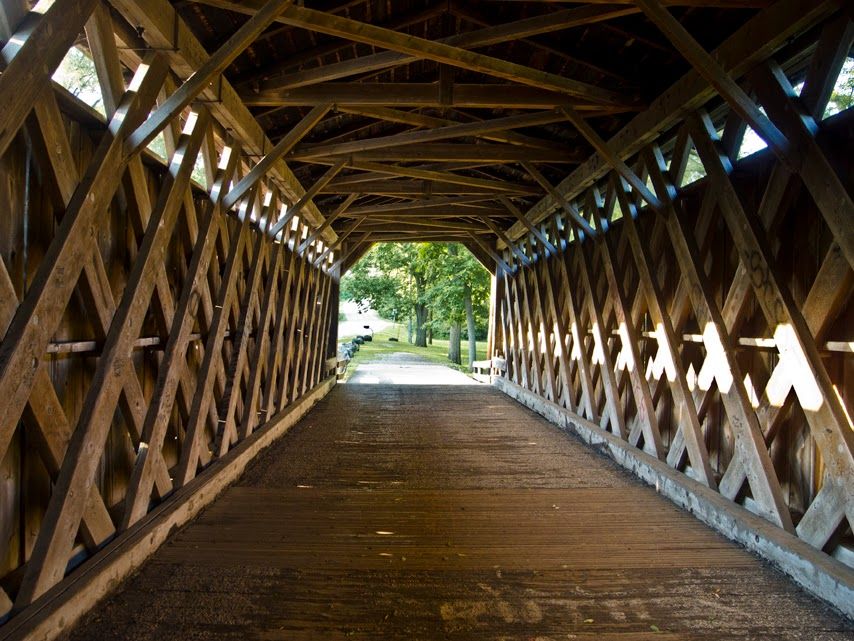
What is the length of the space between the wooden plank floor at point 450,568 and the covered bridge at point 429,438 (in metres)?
0.02

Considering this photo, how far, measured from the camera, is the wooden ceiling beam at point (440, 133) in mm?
5461

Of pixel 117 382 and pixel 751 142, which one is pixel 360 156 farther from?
pixel 117 382

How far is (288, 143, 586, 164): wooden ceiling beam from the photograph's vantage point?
21.1 ft

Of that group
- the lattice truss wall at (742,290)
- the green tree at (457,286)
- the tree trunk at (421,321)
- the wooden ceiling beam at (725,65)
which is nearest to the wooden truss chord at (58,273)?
the lattice truss wall at (742,290)

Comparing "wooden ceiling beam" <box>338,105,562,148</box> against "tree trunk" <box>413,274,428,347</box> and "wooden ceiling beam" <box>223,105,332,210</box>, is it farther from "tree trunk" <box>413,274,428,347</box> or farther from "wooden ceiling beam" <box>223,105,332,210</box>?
"tree trunk" <box>413,274,428,347</box>

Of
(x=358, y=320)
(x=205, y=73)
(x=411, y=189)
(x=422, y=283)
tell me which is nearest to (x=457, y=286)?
(x=422, y=283)

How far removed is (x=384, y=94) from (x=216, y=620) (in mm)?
4127

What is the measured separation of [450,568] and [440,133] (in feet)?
13.8

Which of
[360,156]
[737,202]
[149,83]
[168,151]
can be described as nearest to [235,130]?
[168,151]

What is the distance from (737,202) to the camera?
3617 mm

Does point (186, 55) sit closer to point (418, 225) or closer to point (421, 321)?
point (418, 225)

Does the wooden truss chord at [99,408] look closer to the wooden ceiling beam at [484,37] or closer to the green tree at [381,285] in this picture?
the wooden ceiling beam at [484,37]

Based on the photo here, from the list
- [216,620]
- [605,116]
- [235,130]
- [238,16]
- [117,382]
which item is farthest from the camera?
[605,116]

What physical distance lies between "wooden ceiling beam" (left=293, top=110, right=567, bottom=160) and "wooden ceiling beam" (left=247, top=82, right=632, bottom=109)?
11.2 inches
